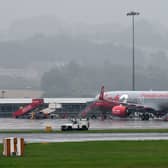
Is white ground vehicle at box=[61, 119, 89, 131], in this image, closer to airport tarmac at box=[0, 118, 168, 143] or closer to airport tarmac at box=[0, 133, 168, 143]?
airport tarmac at box=[0, 118, 168, 143]

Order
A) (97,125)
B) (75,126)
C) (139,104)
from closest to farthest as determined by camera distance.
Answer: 1. (75,126)
2. (97,125)
3. (139,104)

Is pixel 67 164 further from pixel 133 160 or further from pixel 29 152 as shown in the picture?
pixel 29 152

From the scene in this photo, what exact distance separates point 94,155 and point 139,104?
84.9 metres

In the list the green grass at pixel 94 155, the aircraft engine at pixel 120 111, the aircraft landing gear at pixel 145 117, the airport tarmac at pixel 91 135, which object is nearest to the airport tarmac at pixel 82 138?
the airport tarmac at pixel 91 135

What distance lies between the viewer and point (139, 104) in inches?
4862

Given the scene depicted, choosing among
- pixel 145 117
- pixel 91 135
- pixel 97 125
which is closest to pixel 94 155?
pixel 91 135

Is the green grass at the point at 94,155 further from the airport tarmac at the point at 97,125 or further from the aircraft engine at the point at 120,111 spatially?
the aircraft engine at the point at 120,111

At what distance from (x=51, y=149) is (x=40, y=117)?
9986cm

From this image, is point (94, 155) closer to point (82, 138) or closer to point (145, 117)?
point (82, 138)

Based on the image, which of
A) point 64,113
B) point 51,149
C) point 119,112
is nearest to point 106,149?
point 51,149

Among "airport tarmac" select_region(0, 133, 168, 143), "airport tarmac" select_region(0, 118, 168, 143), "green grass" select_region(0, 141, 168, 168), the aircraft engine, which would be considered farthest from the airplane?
"green grass" select_region(0, 141, 168, 168)

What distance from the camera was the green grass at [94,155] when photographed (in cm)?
3409

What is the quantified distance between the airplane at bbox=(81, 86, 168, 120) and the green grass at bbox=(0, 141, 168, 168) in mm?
70620

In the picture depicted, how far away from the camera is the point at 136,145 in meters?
46.8
